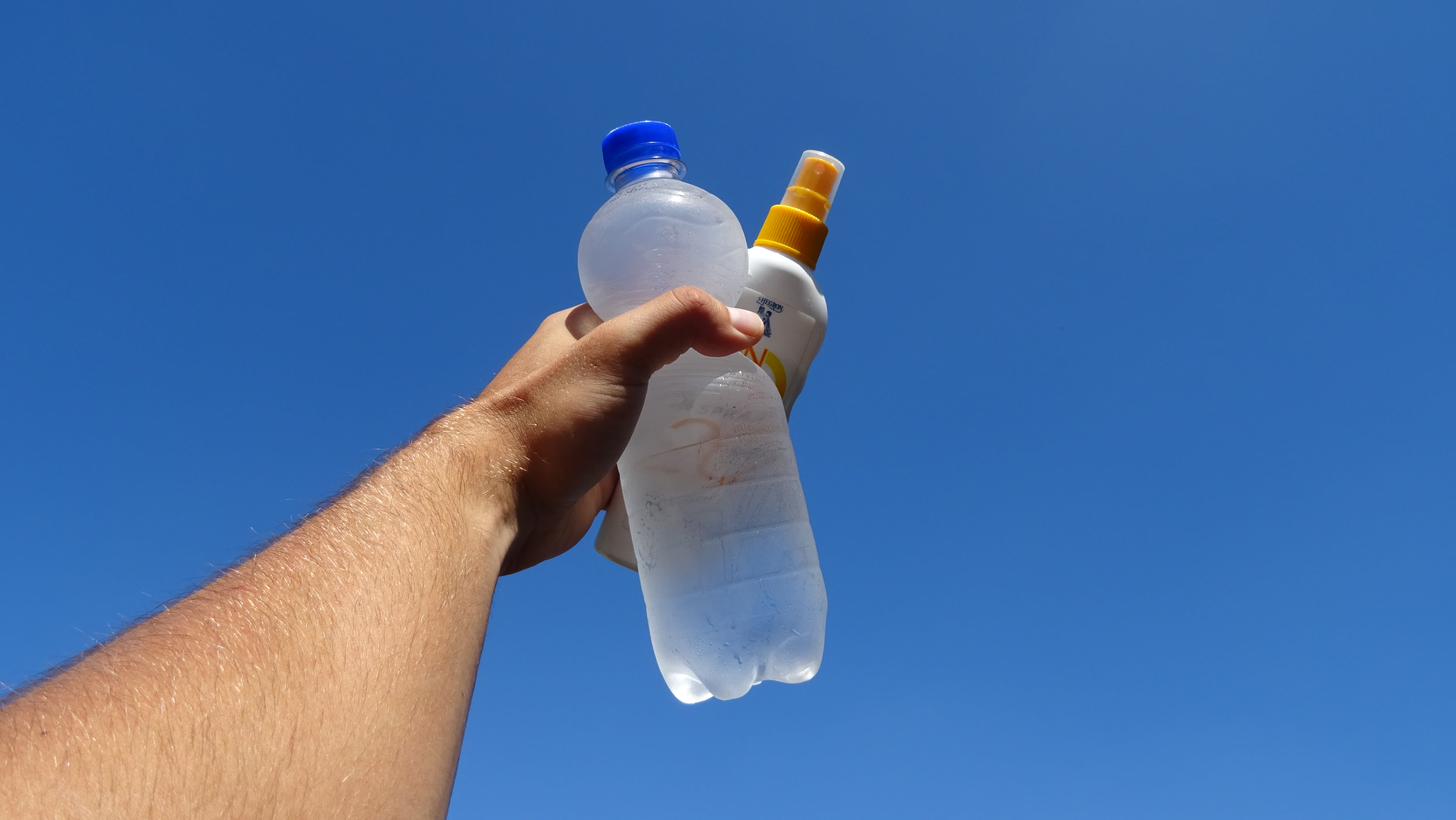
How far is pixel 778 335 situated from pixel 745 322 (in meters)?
0.65

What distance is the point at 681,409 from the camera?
8.95 ft

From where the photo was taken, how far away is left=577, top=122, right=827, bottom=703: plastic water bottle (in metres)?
2.72

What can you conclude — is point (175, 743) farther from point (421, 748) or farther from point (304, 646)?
point (421, 748)

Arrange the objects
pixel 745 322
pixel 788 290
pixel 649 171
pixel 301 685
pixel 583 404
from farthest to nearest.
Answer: pixel 788 290
pixel 649 171
pixel 745 322
pixel 583 404
pixel 301 685

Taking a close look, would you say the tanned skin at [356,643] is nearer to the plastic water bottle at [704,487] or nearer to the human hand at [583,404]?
the human hand at [583,404]

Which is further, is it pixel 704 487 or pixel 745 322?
pixel 704 487

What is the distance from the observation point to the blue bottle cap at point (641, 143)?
9.42ft

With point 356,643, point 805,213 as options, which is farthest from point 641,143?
point 356,643

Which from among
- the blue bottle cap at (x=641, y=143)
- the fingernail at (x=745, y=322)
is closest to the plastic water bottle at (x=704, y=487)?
the blue bottle cap at (x=641, y=143)

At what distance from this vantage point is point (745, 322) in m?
2.39

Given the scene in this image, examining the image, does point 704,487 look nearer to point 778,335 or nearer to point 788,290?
point 778,335

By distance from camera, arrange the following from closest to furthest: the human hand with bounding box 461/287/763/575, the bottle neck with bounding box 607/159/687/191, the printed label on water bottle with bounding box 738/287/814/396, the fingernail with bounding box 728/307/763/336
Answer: the human hand with bounding box 461/287/763/575 < the fingernail with bounding box 728/307/763/336 < the bottle neck with bounding box 607/159/687/191 < the printed label on water bottle with bounding box 738/287/814/396

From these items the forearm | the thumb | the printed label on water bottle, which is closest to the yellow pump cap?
the printed label on water bottle

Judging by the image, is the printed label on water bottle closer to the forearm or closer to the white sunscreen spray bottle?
the white sunscreen spray bottle
